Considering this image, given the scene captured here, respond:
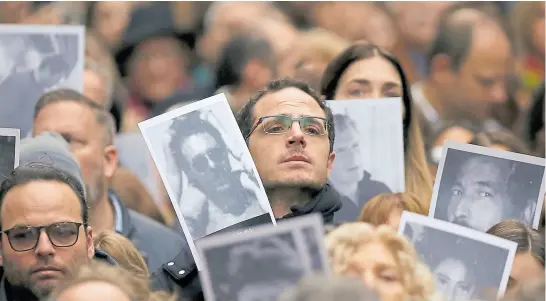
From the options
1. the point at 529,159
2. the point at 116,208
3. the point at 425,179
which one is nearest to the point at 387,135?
the point at 425,179

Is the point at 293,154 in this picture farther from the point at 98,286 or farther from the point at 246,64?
the point at 246,64

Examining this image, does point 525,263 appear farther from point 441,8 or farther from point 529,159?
point 441,8

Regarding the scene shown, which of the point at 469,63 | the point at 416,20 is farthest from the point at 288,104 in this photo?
the point at 416,20

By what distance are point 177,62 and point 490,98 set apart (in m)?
1.89

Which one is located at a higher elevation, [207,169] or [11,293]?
[207,169]

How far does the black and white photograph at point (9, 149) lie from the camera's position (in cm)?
356

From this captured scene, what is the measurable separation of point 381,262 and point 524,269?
0.55 m

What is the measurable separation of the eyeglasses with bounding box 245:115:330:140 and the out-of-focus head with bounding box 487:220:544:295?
69cm

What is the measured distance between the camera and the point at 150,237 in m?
4.38

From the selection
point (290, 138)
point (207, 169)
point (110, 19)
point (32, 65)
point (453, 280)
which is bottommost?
point (453, 280)

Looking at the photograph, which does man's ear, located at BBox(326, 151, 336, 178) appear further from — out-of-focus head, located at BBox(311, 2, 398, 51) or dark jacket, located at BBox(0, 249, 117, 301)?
Result: out-of-focus head, located at BBox(311, 2, 398, 51)

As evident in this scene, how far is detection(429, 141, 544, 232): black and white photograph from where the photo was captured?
3.75 meters

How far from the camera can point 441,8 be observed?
6.35 metres

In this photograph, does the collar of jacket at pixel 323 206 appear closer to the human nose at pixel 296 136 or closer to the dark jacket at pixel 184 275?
the dark jacket at pixel 184 275
